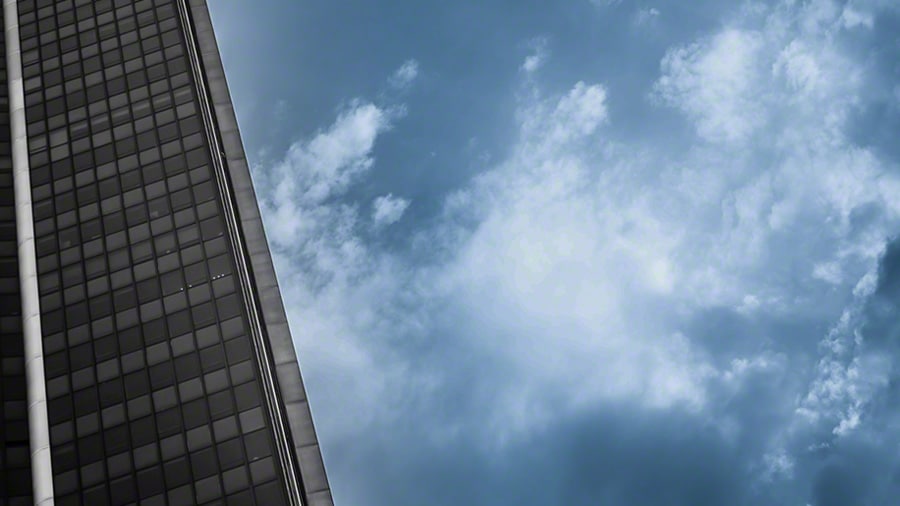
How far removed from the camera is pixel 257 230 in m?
95.0

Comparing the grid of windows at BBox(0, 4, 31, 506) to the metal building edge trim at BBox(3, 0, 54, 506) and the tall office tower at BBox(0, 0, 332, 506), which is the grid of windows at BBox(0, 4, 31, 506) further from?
the metal building edge trim at BBox(3, 0, 54, 506)

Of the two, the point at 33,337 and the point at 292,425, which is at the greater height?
the point at 33,337

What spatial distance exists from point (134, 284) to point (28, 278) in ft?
31.5

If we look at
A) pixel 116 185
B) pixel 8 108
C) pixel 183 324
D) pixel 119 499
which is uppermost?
pixel 8 108

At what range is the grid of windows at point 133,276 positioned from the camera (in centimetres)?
7516

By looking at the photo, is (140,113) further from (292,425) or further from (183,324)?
(292,425)

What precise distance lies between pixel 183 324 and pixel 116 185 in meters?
19.0

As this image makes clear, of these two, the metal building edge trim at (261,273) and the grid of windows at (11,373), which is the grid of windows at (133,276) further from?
the grid of windows at (11,373)

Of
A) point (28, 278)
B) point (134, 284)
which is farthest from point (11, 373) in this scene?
point (134, 284)

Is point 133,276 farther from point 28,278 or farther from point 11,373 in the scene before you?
point 11,373

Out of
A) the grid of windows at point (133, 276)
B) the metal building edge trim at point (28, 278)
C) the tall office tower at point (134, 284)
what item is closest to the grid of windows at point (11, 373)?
the tall office tower at point (134, 284)

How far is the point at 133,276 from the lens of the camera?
8669 centimetres

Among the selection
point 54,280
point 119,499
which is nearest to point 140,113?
point 54,280

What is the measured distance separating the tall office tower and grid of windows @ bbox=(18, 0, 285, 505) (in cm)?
13
